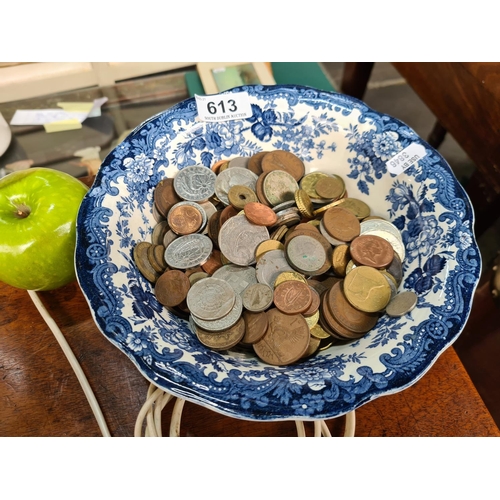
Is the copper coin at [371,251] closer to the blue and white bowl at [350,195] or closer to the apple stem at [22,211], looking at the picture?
the blue and white bowl at [350,195]

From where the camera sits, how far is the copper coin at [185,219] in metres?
0.75

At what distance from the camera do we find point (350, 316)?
658mm

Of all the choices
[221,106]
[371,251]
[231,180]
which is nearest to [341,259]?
[371,251]

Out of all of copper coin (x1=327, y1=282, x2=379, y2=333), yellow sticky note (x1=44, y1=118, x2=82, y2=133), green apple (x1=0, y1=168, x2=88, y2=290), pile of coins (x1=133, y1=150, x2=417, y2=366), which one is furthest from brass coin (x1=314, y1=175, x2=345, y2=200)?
yellow sticky note (x1=44, y1=118, x2=82, y2=133)

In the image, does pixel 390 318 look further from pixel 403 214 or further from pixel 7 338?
pixel 7 338

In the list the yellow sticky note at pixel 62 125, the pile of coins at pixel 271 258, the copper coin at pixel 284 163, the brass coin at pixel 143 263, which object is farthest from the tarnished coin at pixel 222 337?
the yellow sticky note at pixel 62 125

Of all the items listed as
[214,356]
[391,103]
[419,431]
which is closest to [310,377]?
[214,356]

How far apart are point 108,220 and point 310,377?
0.39 meters

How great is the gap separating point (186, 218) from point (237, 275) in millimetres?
143

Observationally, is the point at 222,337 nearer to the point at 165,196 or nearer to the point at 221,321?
the point at 221,321

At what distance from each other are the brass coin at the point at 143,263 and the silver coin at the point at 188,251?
0.03 meters

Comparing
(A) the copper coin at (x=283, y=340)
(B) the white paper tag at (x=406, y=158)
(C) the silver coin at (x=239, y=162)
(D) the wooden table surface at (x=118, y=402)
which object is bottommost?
(D) the wooden table surface at (x=118, y=402)

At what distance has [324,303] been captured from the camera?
68cm
